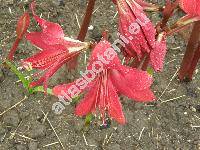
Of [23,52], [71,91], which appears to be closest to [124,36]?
[71,91]

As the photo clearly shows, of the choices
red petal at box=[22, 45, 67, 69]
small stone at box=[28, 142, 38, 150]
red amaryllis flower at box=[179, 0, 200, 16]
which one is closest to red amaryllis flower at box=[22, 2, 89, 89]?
red petal at box=[22, 45, 67, 69]

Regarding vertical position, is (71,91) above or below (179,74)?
above

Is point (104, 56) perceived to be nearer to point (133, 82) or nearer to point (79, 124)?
point (133, 82)

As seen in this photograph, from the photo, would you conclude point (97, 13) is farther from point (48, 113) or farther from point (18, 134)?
point (18, 134)

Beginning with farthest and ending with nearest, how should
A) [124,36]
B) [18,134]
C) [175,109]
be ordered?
[175,109], [18,134], [124,36]

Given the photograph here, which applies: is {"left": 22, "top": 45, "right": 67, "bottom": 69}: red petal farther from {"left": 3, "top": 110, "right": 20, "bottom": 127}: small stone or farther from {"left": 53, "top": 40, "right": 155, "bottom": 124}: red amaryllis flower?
{"left": 3, "top": 110, "right": 20, "bottom": 127}: small stone

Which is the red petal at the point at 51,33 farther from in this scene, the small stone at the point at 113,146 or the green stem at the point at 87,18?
the small stone at the point at 113,146

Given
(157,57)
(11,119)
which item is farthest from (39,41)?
(11,119)

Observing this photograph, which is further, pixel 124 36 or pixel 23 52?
pixel 23 52
